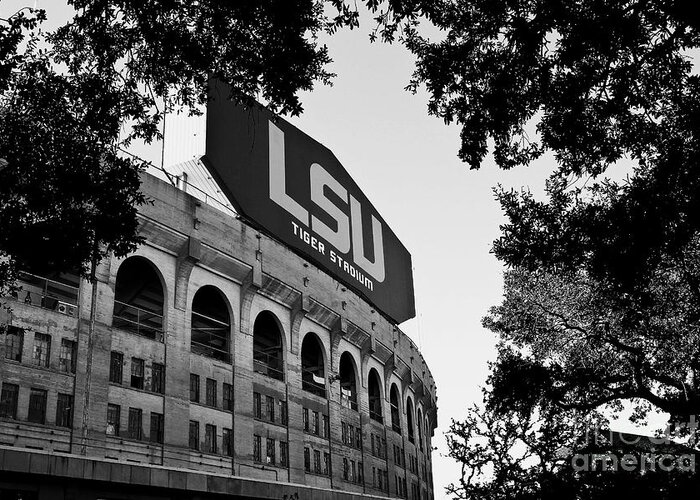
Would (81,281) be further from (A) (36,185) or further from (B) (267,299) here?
(A) (36,185)

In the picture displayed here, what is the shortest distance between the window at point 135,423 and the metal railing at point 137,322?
3687 mm

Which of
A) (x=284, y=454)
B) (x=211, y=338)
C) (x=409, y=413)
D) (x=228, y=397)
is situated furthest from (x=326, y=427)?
(x=409, y=413)

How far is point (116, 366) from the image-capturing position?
113 feet

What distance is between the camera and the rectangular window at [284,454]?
4244 cm

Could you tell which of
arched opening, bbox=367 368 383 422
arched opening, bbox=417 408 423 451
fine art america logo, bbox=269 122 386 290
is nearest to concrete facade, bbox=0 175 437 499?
arched opening, bbox=367 368 383 422

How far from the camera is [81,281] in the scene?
1326 inches

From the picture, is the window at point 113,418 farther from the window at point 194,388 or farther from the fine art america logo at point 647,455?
the fine art america logo at point 647,455

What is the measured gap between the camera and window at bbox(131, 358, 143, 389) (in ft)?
115

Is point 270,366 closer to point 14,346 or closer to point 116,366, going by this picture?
point 116,366

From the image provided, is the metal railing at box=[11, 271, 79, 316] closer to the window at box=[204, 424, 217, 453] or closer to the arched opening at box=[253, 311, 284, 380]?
the window at box=[204, 424, 217, 453]

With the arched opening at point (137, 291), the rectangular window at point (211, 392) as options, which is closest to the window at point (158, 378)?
the arched opening at point (137, 291)

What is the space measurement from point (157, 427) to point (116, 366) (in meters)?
3.48

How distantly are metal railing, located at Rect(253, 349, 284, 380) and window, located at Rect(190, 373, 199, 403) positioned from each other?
473 centimetres

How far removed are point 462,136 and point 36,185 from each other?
7.04m
